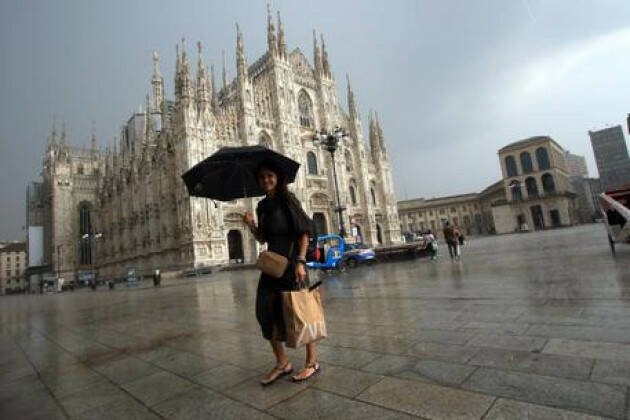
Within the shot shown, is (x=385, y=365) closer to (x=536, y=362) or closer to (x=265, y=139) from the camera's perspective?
(x=536, y=362)

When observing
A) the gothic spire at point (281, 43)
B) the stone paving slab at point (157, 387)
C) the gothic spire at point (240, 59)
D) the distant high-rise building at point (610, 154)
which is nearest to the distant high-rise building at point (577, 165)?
the distant high-rise building at point (610, 154)

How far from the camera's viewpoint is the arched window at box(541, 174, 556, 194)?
5419 cm

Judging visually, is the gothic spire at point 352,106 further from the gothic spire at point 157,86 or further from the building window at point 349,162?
the gothic spire at point 157,86

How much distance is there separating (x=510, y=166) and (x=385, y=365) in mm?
64419

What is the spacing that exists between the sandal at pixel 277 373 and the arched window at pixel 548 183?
210 ft

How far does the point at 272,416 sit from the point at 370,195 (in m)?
40.6

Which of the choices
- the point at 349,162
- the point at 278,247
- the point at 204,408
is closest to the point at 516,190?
the point at 349,162

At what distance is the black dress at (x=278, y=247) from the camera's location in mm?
2801

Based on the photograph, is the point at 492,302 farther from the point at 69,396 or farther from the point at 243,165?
the point at 69,396

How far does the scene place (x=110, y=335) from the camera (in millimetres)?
5594

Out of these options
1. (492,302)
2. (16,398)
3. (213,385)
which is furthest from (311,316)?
(492,302)

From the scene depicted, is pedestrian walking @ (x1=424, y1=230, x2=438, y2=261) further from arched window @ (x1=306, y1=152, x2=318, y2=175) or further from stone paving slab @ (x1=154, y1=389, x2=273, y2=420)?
arched window @ (x1=306, y1=152, x2=318, y2=175)

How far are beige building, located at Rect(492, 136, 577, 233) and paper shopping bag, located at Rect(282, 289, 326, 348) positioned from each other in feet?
194

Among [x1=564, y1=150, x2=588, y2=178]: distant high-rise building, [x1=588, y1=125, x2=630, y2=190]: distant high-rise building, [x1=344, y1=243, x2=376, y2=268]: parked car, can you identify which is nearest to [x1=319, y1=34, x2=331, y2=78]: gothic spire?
[x1=344, y1=243, x2=376, y2=268]: parked car
